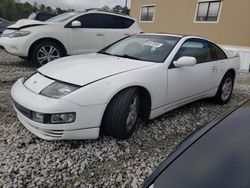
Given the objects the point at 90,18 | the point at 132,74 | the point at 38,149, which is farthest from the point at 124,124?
the point at 90,18

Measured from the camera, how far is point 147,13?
55.9 feet

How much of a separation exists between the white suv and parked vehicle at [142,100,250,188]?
16.5 feet

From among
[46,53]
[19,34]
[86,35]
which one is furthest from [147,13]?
[19,34]

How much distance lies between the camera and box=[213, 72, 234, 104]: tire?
14.7 feet

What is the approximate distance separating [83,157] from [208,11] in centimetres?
1277

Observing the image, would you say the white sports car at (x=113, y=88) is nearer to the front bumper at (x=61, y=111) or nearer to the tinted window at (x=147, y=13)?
the front bumper at (x=61, y=111)

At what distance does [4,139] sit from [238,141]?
242cm

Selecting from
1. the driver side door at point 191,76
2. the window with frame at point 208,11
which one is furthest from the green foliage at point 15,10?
the driver side door at point 191,76

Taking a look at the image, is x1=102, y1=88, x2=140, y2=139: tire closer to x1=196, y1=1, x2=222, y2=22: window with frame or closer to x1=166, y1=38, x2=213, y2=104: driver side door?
x1=166, y1=38, x2=213, y2=104: driver side door

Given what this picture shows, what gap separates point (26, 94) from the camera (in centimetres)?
255

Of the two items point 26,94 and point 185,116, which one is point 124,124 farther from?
point 185,116

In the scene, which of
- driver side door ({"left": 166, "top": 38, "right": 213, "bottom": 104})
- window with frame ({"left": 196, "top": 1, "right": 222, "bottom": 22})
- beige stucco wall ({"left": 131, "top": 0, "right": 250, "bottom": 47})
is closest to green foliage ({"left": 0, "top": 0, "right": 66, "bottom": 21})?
beige stucco wall ({"left": 131, "top": 0, "right": 250, "bottom": 47})

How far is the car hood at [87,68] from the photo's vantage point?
256 cm

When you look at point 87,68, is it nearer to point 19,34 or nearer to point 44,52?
point 44,52
